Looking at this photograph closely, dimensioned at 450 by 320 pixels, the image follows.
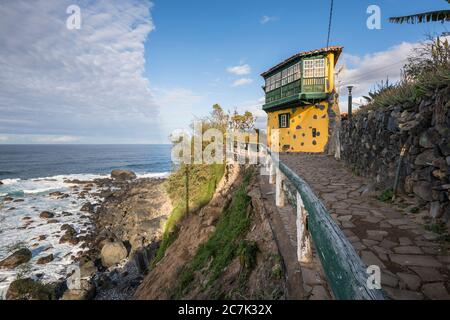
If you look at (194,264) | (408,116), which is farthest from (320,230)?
(194,264)

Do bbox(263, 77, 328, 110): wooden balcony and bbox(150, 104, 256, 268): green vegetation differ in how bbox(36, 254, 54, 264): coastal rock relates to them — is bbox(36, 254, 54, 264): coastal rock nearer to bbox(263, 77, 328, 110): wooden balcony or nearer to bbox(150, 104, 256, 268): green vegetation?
bbox(150, 104, 256, 268): green vegetation

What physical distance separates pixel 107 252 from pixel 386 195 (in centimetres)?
1706

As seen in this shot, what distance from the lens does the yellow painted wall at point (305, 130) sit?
1622cm

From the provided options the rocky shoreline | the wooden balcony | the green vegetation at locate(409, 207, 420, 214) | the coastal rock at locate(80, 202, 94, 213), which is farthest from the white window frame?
the coastal rock at locate(80, 202, 94, 213)

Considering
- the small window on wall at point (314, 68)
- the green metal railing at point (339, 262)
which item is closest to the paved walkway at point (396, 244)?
the green metal railing at point (339, 262)

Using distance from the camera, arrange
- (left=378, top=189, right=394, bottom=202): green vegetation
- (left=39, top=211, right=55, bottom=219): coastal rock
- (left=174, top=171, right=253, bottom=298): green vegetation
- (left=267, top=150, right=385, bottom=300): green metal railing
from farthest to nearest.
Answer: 1. (left=39, top=211, right=55, bottom=219): coastal rock
2. (left=378, top=189, right=394, bottom=202): green vegetation
3. (left=174, top=171, right=253, bottom=298): green vegetation
4. (left=267, top=150, right=385, bottom=300): green metal railing

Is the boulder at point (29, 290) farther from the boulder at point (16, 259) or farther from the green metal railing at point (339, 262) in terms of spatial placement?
the green metal railing at point (339, 262)

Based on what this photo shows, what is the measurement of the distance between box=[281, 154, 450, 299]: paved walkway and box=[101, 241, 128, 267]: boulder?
599 inches

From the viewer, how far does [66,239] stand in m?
18.5

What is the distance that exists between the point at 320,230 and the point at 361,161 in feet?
24.2

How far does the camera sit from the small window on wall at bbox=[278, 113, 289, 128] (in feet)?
59.0

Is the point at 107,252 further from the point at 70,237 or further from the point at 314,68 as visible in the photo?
the point at 314,68

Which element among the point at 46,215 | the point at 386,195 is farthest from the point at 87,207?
the point at 386,195

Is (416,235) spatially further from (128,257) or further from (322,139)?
(128,257)
